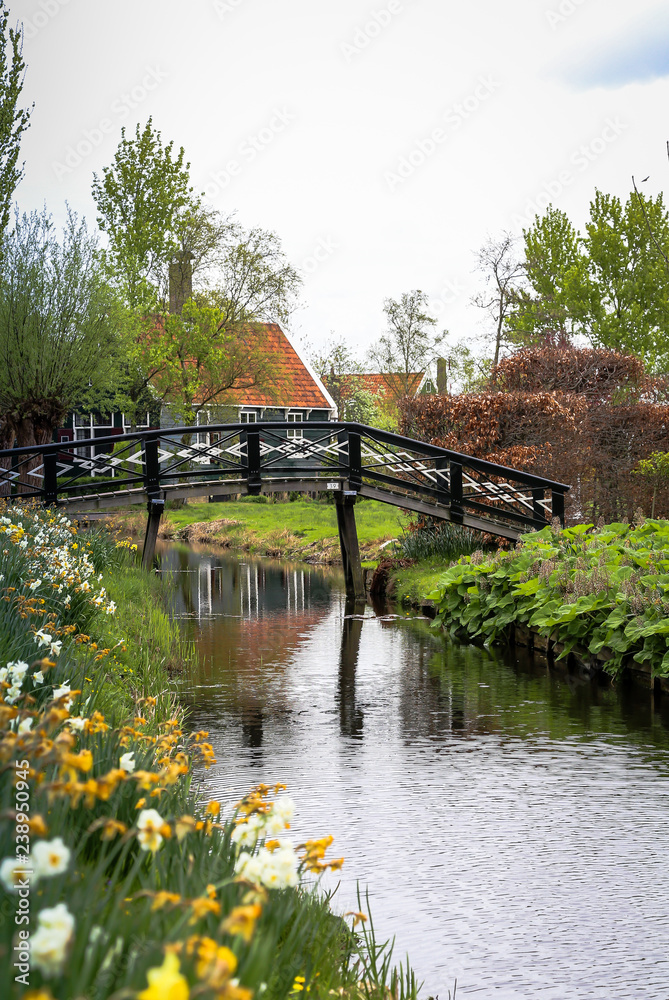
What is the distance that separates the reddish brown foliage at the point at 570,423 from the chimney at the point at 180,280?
15738mm

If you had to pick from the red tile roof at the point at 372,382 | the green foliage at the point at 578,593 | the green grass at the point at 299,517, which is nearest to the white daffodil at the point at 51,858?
the green foliage at the point at 578,593

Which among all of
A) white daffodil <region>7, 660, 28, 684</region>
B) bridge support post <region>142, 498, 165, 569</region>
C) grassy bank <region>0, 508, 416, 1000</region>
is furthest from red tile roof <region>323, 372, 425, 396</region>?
white daffodil <region>7, 660, 28, 684</region>

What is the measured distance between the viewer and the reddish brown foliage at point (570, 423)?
16922 mm

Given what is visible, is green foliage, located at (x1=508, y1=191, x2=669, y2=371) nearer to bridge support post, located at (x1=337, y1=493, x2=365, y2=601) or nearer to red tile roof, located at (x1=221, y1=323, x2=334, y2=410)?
bridge support post, located at (x1=337, y1=493, x2=365, y2=601)

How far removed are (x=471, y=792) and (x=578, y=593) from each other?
4291mm

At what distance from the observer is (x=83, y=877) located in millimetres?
2205

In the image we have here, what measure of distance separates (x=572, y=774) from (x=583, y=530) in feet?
Answer: 21.5

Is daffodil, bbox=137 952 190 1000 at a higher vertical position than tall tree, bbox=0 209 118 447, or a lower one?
lower

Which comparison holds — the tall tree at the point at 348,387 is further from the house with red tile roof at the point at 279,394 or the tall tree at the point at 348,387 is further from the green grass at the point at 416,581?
the green grass at the point at 416,581

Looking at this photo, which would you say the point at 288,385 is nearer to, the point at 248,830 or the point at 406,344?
the point at 406,344

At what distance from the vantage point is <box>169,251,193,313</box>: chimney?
33.3 m

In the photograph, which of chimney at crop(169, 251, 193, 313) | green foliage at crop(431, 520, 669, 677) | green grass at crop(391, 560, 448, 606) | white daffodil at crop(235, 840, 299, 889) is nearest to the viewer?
white daffodil at crop(235, 840, 299, 889)

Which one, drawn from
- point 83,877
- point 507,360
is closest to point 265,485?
point 507,360

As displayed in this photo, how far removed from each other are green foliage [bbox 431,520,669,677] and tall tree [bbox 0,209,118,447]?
469 inches
